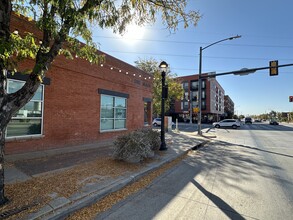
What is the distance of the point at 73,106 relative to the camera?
884 centimetres

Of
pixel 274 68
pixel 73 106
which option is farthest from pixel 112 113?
pixel 274 68

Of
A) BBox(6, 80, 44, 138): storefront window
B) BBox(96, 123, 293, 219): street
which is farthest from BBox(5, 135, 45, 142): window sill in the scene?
BBox(96, 123, 293, 219): street

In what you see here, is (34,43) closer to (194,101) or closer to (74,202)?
(74,202)

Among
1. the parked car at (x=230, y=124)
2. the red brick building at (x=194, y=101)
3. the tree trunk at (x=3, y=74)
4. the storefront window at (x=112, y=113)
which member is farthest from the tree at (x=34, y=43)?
the red brick building at (x=194, y=101)

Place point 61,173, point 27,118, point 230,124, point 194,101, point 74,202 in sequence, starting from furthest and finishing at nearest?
point 194,101 → point 230,124 → point 27,118 → point 61,173 → point 74,202

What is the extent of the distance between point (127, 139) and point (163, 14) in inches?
179

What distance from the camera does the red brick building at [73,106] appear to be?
23.0ft

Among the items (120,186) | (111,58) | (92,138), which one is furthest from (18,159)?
(111,58)

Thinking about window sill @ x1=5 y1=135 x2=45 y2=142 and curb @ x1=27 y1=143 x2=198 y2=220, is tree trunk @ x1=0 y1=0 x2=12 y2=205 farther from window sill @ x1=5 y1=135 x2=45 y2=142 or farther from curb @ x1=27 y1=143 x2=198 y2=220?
window sill @ x1=5 y1=135 x2=45 y2=142

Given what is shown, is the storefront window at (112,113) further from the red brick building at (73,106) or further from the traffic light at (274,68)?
the traffic light at (274,68)

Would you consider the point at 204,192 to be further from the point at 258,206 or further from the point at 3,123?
the point at 3,123

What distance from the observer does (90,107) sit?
9.78m

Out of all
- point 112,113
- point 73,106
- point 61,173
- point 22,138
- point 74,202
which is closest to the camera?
point 74,202

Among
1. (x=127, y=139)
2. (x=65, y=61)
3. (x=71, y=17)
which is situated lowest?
(x=127, y=139)
